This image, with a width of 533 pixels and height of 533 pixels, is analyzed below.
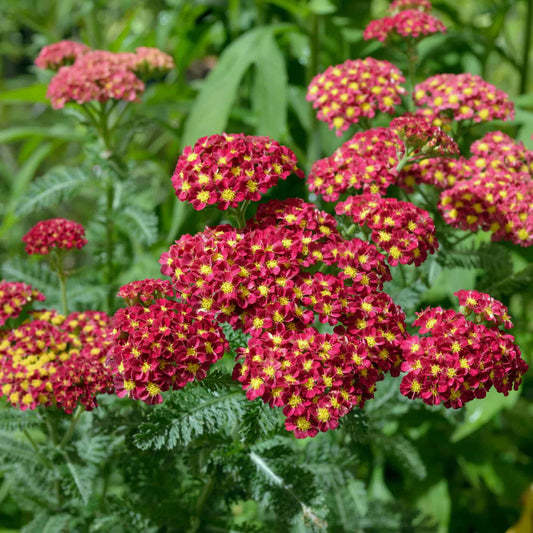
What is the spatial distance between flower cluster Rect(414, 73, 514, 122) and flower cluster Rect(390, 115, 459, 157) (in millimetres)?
270

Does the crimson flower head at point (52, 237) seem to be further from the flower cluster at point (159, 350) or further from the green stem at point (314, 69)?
the green stem at point (314, 69)

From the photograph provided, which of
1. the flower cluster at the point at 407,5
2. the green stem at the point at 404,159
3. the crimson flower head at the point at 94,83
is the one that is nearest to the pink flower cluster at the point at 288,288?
the green stem at the point at 404,159

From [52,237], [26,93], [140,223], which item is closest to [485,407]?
[140,223]

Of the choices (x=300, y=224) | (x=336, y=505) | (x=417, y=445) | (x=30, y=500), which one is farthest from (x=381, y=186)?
(x=417, y=445)

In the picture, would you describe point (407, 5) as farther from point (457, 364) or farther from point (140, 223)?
point (457, 364)

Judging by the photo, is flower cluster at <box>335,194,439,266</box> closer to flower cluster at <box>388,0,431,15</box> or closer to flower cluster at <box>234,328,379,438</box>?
flower cluster at <box>234,328,379,438</box>

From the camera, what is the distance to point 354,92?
1.47 m

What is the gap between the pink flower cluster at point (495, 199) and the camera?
4.44 feet

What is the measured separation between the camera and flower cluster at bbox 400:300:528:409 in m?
1.03

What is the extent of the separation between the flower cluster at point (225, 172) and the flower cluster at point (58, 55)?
89 centimetres

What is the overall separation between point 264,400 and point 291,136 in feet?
5.80

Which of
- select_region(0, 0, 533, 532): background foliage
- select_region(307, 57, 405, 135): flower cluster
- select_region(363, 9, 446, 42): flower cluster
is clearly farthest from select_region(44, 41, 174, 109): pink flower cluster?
select_region(363, 9, 446, 42): flower cluster

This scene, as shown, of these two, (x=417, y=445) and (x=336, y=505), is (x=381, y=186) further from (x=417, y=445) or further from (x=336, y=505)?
(x=417, y=445)

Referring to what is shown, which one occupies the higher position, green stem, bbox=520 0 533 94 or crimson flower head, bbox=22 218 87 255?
green stem, bbox=520 0 533 94
